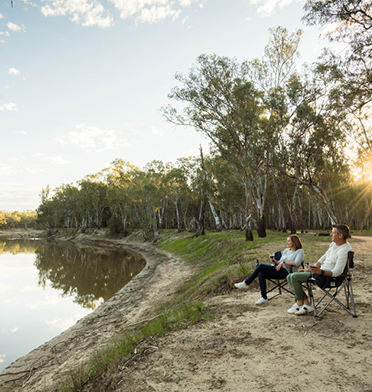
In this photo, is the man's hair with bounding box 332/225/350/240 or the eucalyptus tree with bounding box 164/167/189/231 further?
the eucalyptus tree with bounding box 164/167/189/231

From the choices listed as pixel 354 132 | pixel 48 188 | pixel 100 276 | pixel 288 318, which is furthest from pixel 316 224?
pixel 48 188

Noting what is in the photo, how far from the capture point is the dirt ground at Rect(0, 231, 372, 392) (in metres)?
3.33

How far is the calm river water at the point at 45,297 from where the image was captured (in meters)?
10.9

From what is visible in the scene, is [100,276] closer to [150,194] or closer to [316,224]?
[150,194]

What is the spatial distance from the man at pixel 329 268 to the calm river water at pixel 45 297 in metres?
9.14

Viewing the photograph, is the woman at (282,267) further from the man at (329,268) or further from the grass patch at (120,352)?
the grass patch at (120,352)

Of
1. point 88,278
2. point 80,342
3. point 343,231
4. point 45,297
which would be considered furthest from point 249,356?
point 88,278

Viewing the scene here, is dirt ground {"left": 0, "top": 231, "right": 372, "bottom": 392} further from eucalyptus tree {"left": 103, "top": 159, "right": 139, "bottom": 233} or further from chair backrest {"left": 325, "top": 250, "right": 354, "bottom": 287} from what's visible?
eucalyptus tree {"left": 103, "top": 159, "right": 139, "bottom": 233}

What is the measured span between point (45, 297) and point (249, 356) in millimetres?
16636

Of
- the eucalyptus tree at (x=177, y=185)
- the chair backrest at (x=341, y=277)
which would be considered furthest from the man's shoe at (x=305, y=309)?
the eucalyptus tree at (x=177, y=185)

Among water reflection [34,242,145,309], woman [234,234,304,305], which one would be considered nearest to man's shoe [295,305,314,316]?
woman [234,234,304,305]

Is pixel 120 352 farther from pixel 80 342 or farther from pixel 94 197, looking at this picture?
pixel 94 197

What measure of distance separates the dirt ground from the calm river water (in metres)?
3.65

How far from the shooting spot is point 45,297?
16.8 meters
